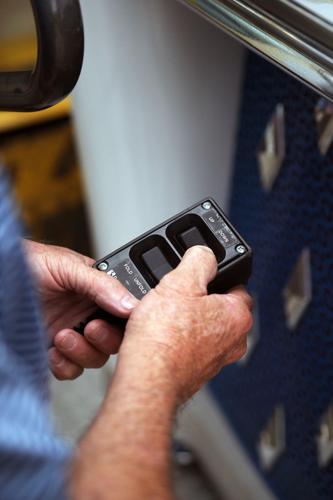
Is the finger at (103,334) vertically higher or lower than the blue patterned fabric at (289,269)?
higher

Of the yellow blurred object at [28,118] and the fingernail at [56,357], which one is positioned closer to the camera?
the fingernail at [56,357]

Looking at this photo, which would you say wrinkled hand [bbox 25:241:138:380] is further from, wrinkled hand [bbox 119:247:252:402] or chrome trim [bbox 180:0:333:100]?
chrome trim [bbox 180:0:333:100]

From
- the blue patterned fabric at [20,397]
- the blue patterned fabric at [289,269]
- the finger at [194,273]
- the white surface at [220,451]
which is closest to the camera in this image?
the blue patterned fabric at [20,397]

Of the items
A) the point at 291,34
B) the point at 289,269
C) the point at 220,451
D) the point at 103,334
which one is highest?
the point at 291,34

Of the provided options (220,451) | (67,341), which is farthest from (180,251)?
(220,451)

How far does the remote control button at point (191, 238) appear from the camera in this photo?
1.59 feet

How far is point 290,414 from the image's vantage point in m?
0.68

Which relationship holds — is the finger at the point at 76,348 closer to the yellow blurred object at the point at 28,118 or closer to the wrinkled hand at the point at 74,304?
the wrinkled hand at the point at 74,304

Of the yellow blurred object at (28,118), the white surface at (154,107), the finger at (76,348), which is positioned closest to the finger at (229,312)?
the finger at (76,348)

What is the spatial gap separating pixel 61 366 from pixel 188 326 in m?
0.14

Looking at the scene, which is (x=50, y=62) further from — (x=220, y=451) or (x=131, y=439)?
(x=220, y=451)

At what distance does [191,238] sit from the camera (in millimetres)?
486

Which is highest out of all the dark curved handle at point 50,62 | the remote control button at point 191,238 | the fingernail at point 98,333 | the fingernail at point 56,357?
the dark curved handle at point 50,62

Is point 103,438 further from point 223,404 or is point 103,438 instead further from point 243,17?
point 223,404
